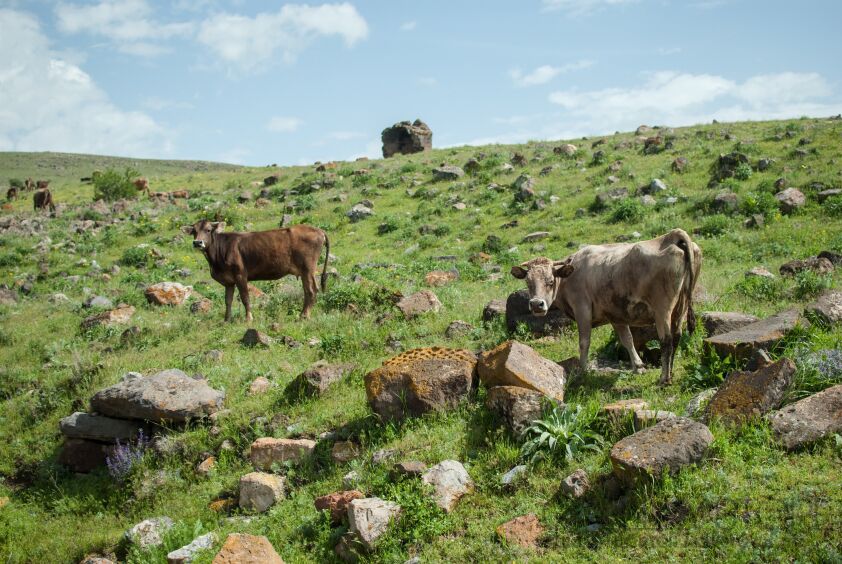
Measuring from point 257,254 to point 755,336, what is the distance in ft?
37.3

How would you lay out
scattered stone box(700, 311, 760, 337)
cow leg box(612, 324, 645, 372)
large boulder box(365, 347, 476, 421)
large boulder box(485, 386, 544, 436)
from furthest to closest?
cow leg box(612, 324, 645, 372)
scattered stone box(700, 311, 760, 337)
large boulder box(365, 347, 476, 421)
large boulder box(485, 386, 544, 436)

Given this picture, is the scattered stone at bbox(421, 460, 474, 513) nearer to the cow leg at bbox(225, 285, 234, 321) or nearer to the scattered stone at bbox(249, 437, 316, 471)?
the scattered stone at bbox(249, 437, 316, 471)

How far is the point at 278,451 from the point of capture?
859 centimetres

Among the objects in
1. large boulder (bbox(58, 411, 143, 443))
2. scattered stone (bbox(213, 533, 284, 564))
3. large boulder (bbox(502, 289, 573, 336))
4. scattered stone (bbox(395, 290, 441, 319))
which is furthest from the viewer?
scattered stone (bbox(395, 290, 441, 319))

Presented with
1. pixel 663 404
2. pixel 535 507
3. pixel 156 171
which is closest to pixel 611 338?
pixel 663 404

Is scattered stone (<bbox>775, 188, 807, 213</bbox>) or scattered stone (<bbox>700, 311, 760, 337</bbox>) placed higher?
scattered stone (<bbox>775, 188, 807, 213</bbox>)

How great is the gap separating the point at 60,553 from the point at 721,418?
8.28 meters

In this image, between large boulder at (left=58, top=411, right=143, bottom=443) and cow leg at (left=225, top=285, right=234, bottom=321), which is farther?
cow leg at (left=225, top=285, right=234, bottom=321)

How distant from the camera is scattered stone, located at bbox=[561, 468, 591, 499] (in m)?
6.12

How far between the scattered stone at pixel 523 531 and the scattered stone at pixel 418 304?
22.2 feet

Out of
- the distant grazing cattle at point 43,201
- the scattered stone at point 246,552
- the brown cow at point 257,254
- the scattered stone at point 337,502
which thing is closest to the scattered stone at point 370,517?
the scattered stone at point 337,502

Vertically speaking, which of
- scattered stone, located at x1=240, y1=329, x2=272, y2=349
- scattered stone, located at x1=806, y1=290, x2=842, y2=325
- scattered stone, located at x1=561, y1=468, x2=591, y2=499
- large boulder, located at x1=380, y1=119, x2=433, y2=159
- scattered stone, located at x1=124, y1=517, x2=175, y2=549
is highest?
large boulder, located at x1=380, y1=119, x2=433, y2=159

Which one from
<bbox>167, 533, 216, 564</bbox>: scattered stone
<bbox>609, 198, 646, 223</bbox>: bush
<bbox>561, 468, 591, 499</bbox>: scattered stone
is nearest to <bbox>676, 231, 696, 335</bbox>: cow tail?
<bbox>561, 468, 591, 499</bbox>: scattered stone

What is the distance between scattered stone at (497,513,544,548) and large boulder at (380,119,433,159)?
4463 centimetres
